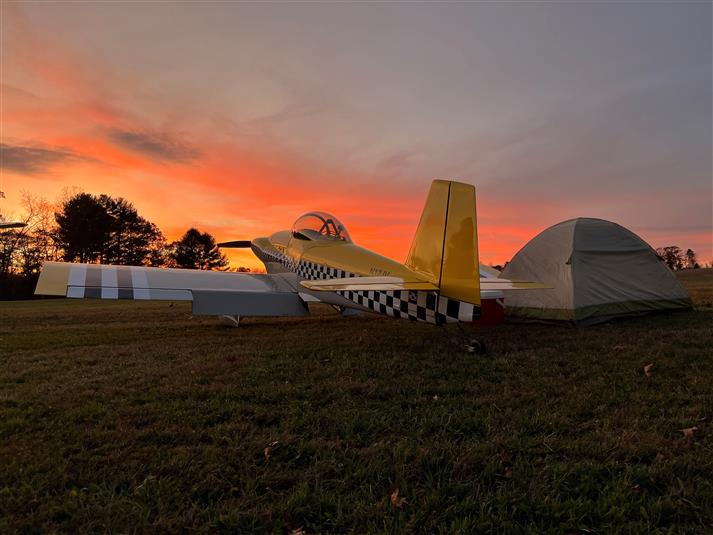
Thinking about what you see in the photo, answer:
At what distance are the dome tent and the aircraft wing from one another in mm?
5291

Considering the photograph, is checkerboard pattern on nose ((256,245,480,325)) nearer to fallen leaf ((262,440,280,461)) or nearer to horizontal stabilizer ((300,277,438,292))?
horizontal stabilizer ((300,277,438,292))

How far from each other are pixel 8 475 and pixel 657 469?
3.96 metres

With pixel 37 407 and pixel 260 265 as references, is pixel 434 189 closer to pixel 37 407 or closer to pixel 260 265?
pixel 37 407

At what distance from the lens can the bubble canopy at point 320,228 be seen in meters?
9.76

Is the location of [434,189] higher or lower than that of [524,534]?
higher

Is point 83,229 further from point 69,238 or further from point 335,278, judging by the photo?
point 335,278

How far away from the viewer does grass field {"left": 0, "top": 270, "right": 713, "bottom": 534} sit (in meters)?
2.06

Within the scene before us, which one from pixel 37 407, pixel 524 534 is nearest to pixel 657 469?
pixel 524 534

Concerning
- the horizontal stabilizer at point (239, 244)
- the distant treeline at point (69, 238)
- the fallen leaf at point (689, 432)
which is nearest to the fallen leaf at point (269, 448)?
the fallen leaf at point (689, 432)

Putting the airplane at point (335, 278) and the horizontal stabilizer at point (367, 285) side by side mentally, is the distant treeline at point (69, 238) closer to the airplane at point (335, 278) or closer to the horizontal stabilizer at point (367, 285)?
the airplane at point (335, 278)

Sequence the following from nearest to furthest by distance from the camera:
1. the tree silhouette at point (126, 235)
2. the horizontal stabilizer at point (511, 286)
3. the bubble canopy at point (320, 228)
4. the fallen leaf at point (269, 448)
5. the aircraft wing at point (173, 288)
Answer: the fallen leaf at point (269, 448), the horizontal stabilizer at point (511, 286), the aircraft wing at point (173, 288), the bubble canopy at point (320, 228), the tree silhouette at point (126, 235)

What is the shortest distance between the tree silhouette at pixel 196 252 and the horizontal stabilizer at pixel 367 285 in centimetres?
5536

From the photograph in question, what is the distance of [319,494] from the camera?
7.27 feet

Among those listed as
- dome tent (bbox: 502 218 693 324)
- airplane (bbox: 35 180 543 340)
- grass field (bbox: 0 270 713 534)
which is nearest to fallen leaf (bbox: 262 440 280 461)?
grass field (bbox: 0 270 713 534)
